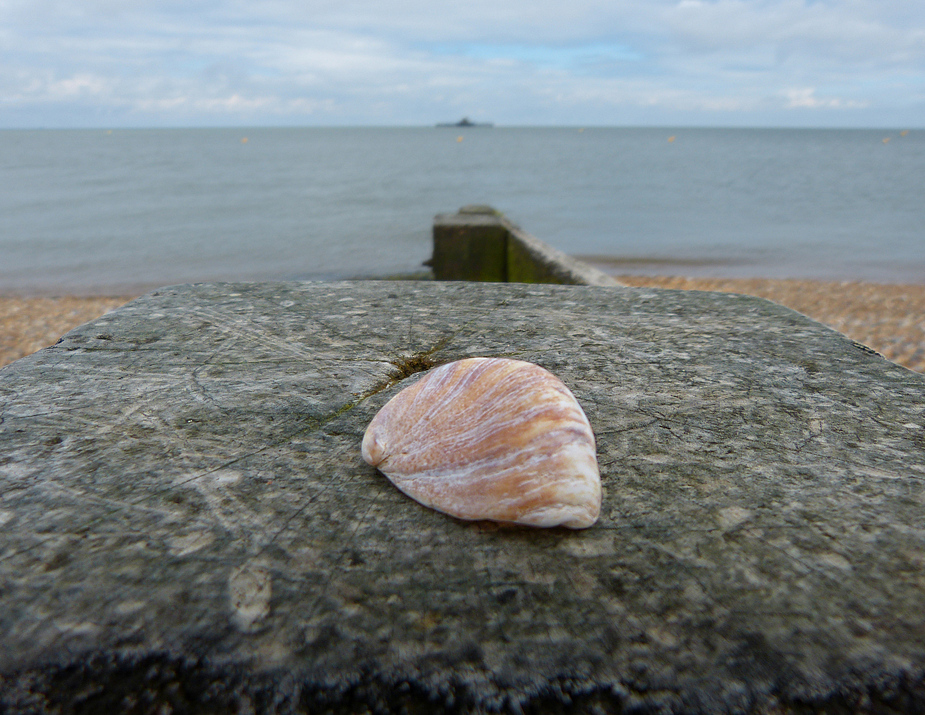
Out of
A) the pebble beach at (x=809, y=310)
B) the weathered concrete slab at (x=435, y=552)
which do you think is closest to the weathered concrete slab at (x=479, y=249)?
the pebble beach at (x=809, y=310)

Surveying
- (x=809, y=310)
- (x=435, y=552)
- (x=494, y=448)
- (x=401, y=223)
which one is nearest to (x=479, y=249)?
(x=494, y=448)

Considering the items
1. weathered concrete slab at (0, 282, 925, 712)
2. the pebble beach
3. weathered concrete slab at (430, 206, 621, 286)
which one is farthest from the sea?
weathered concrete slab at (0, 282, 925, 712)

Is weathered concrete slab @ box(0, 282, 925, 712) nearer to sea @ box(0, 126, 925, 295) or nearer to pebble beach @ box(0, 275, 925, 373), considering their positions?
pebble beach @ box(0, 275, 925, 373)

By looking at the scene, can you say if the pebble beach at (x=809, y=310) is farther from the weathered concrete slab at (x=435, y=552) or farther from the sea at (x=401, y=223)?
the weathered concrete slab at (x=435, y=552)

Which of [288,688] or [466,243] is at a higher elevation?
[288,688]

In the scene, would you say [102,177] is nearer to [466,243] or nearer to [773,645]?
[466,243]

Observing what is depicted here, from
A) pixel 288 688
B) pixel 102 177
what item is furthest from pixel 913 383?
pixel 102 177
